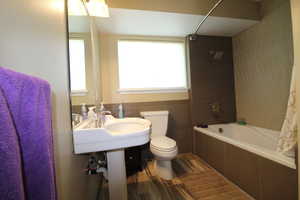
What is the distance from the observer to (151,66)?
2.38 m

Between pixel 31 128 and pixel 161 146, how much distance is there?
1.52 meters

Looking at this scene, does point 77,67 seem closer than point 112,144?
No

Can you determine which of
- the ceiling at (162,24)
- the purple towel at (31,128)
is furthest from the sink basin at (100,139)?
the ceiling at (162,24)

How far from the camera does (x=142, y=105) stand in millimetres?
2316

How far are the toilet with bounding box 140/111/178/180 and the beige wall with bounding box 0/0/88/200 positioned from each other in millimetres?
917

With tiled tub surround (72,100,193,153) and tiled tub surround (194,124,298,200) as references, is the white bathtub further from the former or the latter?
tiled tub surround (72,100,193,153)

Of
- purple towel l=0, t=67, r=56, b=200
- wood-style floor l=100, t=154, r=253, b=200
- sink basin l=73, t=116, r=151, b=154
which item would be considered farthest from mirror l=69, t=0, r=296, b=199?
purple towel l=0, t=67, r=56, b=200

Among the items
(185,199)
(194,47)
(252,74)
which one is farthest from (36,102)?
(252,74)

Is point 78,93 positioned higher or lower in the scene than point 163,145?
higher

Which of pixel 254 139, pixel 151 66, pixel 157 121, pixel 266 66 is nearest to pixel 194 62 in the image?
pixel 151 66

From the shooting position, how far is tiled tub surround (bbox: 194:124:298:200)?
1.14 meters

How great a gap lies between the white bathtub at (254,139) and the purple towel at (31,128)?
1569 millimetres

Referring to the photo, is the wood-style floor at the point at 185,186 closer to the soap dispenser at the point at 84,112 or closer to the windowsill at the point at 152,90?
the soap dispenser at the point at 84,112

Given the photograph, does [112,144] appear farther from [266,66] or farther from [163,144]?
[266,66]
